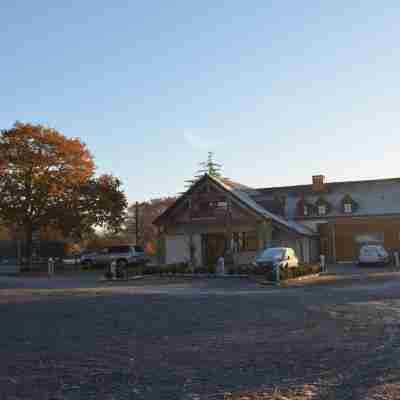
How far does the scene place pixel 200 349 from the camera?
31.9 feet

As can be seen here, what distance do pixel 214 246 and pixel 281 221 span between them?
18.0 ft

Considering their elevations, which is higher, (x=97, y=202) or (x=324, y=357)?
(x=97, y=202)

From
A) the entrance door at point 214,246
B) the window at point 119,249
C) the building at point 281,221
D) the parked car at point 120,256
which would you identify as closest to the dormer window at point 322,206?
the building at point 281,221

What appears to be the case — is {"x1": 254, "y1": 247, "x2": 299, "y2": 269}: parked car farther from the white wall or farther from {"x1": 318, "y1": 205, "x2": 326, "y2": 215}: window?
{"x1": 318, "y1": 205, "x2": 326, "y2": 215}: window

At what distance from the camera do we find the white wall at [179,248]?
42.6m

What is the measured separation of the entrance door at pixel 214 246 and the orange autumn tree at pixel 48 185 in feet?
25.8

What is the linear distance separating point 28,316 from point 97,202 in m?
29.1

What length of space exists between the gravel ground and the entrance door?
24441 mm

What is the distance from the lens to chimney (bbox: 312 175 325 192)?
5235 cm

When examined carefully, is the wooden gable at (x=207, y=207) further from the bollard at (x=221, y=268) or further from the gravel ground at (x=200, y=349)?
the gravel ground at (x=200, y=349)

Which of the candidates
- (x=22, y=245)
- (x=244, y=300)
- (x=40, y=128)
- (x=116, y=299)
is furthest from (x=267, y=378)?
(x=22, y=245)

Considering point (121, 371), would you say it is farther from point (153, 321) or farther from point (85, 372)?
point (153, 321)

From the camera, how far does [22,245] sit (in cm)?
5888

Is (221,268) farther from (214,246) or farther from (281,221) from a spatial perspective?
(281,221)
